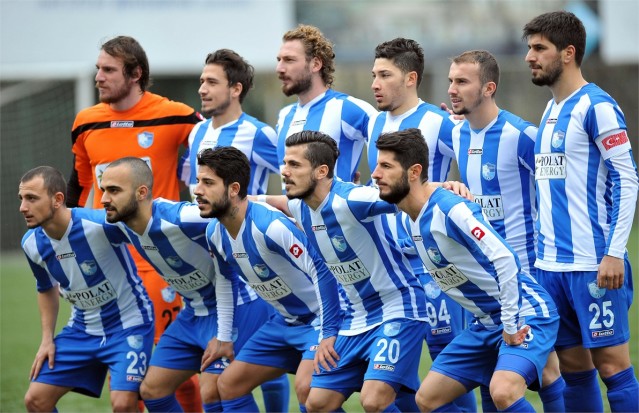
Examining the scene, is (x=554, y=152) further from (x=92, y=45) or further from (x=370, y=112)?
(x=92, y=45)

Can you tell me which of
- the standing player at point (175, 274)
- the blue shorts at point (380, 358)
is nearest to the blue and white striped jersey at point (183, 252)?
the standing player at point (175, 274)

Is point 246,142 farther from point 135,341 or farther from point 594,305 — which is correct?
point 594,305

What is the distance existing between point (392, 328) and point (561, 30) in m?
1.86

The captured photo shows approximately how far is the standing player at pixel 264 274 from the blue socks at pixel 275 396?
2.07ft

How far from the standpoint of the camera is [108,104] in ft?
23.1

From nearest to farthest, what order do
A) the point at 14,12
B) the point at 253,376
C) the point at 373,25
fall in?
the point at 253,376, the point at 14,12, the point at 373,25

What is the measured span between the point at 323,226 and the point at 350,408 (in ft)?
8.02

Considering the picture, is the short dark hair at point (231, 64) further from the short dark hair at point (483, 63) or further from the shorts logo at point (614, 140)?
the shorts logo at point (614, 140)

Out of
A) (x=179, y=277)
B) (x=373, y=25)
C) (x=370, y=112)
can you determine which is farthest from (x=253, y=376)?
(x=373, y=25)

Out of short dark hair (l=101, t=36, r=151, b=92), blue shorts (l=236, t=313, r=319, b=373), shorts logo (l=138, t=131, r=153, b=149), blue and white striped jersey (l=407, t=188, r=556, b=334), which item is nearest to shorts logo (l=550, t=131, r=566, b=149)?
Answer: blue and white striped jersey (l=407, t=188, r=556, b=334)

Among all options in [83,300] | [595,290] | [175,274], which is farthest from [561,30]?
[83,300]

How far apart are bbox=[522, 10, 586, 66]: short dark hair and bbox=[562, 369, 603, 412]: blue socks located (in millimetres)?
1740

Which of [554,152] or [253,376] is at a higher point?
[554,152]

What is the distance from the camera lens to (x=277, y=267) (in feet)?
19.2
